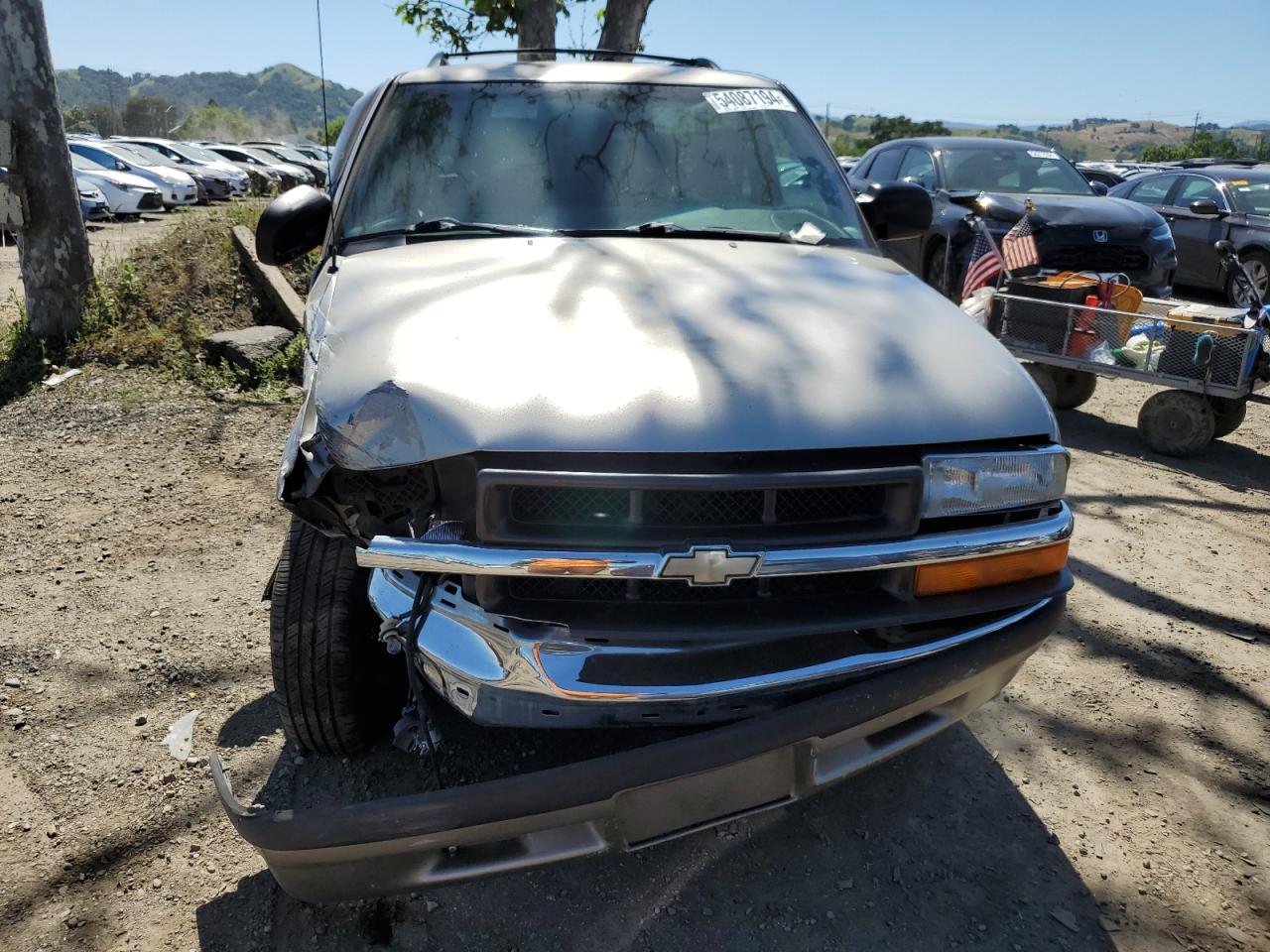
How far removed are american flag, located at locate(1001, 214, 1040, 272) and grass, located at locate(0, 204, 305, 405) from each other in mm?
5147

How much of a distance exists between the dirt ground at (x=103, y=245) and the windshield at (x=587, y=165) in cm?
579

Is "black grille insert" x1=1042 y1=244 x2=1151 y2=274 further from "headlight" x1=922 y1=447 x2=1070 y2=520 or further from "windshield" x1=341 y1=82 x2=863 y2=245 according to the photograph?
"headlight" x1=922 y1=447 x2=1070 y2=520

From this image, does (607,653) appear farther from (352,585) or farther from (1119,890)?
(1119,890)

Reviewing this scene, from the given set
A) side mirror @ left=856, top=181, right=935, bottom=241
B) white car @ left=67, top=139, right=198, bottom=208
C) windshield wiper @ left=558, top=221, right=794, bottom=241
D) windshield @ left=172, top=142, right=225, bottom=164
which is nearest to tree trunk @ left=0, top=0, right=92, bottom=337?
windshield wiper @ left=558, top=221, right=794, bottom=241

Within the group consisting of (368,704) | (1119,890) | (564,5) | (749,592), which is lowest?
(1119,890)

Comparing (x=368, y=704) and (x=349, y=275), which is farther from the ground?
(x=349, y=275)

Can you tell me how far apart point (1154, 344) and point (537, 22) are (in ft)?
18.7

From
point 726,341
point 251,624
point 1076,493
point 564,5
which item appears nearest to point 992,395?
point 726,341

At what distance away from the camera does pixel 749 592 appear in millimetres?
2090

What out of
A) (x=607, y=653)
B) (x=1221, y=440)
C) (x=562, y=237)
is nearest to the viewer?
(x=607, y=653)

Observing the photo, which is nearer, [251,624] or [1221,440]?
[251,624]

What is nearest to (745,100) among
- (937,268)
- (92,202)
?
(937,268)

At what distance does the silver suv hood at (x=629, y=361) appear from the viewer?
1950 mm

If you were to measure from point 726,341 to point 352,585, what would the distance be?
115cm
